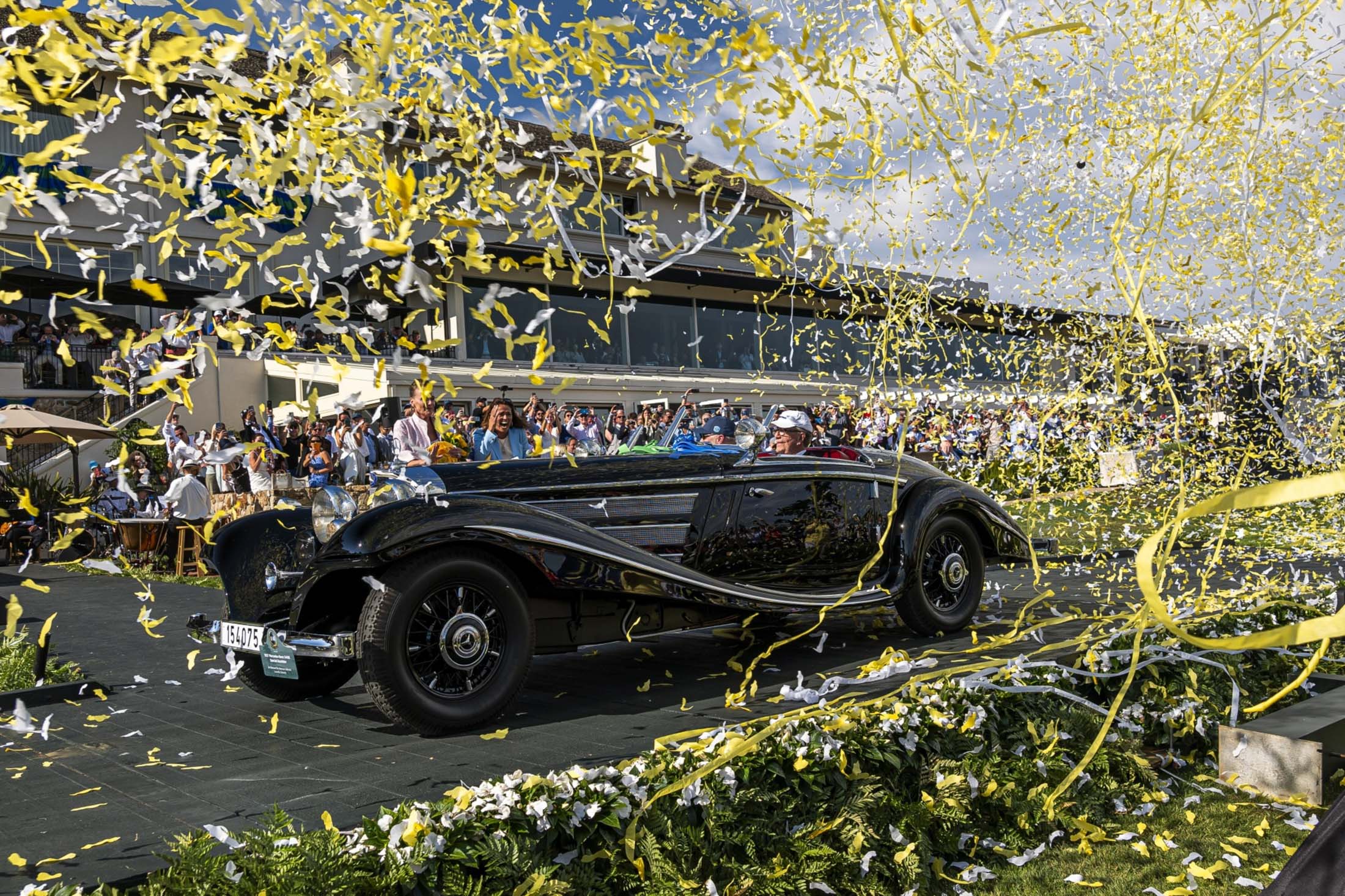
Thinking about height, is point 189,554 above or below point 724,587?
below

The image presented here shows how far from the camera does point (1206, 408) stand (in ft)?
22.6

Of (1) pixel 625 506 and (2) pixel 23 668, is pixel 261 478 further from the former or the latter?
(1) pixel 625 506

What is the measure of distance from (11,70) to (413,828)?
6.44 ft

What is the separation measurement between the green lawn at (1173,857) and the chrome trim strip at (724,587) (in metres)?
2.46

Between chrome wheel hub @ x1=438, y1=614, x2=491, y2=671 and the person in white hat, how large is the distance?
2.72 m

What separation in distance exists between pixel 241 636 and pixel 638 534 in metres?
2.12

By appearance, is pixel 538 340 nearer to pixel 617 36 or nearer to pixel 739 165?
pixel 739 165

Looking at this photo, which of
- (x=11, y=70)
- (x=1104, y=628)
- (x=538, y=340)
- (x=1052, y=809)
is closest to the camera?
(x=11, y=70)

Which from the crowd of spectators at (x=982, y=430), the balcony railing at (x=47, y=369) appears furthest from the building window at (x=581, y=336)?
the crowd of spectators at (x=982, y=430)

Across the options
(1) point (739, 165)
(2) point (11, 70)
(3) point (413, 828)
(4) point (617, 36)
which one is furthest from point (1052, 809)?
(2) point (11, 70)

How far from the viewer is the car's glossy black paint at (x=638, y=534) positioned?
473 centimetres

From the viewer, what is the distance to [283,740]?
4809 mm

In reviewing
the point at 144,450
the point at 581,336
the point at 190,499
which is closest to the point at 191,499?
the point at 190,499

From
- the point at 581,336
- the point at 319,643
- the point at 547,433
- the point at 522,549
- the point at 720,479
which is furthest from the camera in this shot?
the point at 581,336
